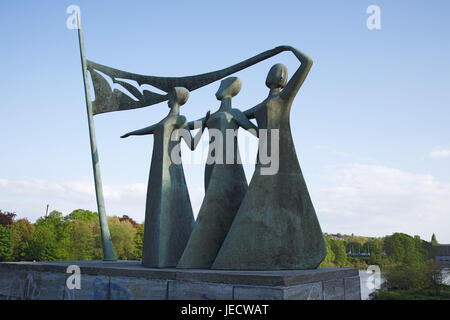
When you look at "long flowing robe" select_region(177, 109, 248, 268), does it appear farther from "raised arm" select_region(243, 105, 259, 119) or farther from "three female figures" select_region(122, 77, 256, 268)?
"raised arm" select_region(243, 105, 259, 119)

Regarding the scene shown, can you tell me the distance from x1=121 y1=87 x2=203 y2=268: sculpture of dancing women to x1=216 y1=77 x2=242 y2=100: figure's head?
3.30 feet

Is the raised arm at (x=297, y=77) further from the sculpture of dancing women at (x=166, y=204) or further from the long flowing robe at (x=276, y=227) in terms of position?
the sculpture of dancing women at (x=166, y=204)

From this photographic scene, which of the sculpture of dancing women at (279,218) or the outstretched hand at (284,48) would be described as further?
the outstretched hand at (284,48)

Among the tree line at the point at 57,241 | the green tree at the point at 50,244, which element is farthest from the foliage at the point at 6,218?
the green tree at the point at 50,244

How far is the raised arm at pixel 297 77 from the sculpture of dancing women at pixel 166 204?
86.0 inches

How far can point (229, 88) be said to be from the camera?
7.12 meters

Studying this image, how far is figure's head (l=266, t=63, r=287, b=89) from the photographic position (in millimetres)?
6480

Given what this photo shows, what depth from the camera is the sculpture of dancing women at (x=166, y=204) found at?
6.84 metres

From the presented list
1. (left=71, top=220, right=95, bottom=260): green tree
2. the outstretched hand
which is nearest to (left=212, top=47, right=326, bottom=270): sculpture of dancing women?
the outstretched hand

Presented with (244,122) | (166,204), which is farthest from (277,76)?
(166,204)

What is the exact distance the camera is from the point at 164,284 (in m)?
5.19

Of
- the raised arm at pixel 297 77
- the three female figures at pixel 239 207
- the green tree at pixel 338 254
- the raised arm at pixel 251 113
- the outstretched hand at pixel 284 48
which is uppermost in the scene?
the outstretched hand at pixel 284 48
